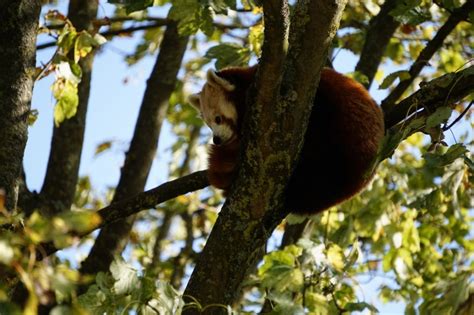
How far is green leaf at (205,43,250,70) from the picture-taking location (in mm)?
4754

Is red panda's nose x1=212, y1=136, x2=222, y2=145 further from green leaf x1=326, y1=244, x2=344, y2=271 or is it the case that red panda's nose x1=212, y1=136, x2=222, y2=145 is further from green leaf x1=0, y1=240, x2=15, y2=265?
green leaf x1=0, y1=240, x2=15, y2=265

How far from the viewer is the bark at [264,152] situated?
3059 millimetres

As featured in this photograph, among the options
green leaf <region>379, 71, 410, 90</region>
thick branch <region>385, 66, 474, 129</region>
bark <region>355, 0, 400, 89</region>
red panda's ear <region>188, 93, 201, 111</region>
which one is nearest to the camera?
thick branch <region>385, 66, 474, 129</region>

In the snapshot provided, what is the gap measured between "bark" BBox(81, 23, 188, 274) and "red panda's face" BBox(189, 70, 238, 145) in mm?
590

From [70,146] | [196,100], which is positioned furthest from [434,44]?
[70,146]

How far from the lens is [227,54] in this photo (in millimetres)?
4770

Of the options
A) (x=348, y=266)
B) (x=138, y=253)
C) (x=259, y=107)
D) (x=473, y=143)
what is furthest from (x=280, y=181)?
(x=138, y=253)

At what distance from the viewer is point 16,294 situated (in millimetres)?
4281

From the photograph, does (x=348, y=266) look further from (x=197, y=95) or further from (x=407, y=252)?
(x=197, y=95)

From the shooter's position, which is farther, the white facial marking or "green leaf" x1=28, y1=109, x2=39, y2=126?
the white facial marking

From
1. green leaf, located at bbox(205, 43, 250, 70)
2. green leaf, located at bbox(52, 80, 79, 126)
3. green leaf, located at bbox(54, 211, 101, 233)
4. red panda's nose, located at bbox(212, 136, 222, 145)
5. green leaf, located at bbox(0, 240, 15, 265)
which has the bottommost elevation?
green leaf, located at bbox(0, 240, 15, 265)

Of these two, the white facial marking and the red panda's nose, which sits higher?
the white facial marking

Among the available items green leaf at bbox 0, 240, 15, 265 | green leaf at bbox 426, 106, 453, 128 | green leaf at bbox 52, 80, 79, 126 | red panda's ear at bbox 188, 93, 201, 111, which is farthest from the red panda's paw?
green leaf at bbox 0, 240, 15, 265

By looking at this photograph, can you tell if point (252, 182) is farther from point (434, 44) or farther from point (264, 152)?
point (434, 44)
